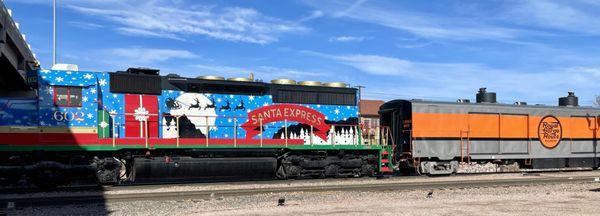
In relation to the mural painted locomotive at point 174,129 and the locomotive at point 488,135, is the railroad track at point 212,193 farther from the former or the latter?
the locomotive at point 488,135

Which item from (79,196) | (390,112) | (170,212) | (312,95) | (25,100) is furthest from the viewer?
(390,112)

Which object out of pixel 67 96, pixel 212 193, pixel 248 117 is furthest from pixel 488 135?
pixel 67 96

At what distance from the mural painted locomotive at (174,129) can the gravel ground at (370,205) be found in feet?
11.2

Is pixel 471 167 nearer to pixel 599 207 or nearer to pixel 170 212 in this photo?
pixel 599 207

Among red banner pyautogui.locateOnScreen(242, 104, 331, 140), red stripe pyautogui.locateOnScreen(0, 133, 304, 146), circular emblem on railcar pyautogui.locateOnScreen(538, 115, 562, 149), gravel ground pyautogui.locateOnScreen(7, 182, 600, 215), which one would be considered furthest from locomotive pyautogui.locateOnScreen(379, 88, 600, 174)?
red stripe pyautogui.locateOnScreen(0, 133, 304, 146)

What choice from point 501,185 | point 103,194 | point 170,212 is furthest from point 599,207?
point 103,194

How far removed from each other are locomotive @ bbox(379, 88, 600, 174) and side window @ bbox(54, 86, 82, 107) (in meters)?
11.2

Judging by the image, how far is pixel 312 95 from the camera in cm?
1789

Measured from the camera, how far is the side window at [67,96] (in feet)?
46.8

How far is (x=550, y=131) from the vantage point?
2248 cm

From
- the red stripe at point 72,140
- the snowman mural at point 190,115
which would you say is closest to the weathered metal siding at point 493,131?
the snowman mural at point 190,115

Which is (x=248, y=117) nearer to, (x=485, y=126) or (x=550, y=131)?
(x=485, y=126)

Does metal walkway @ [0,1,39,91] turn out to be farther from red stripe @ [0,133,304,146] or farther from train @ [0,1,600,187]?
red stripe @ [0,133,304,146]

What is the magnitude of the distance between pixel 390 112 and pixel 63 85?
472 inches
